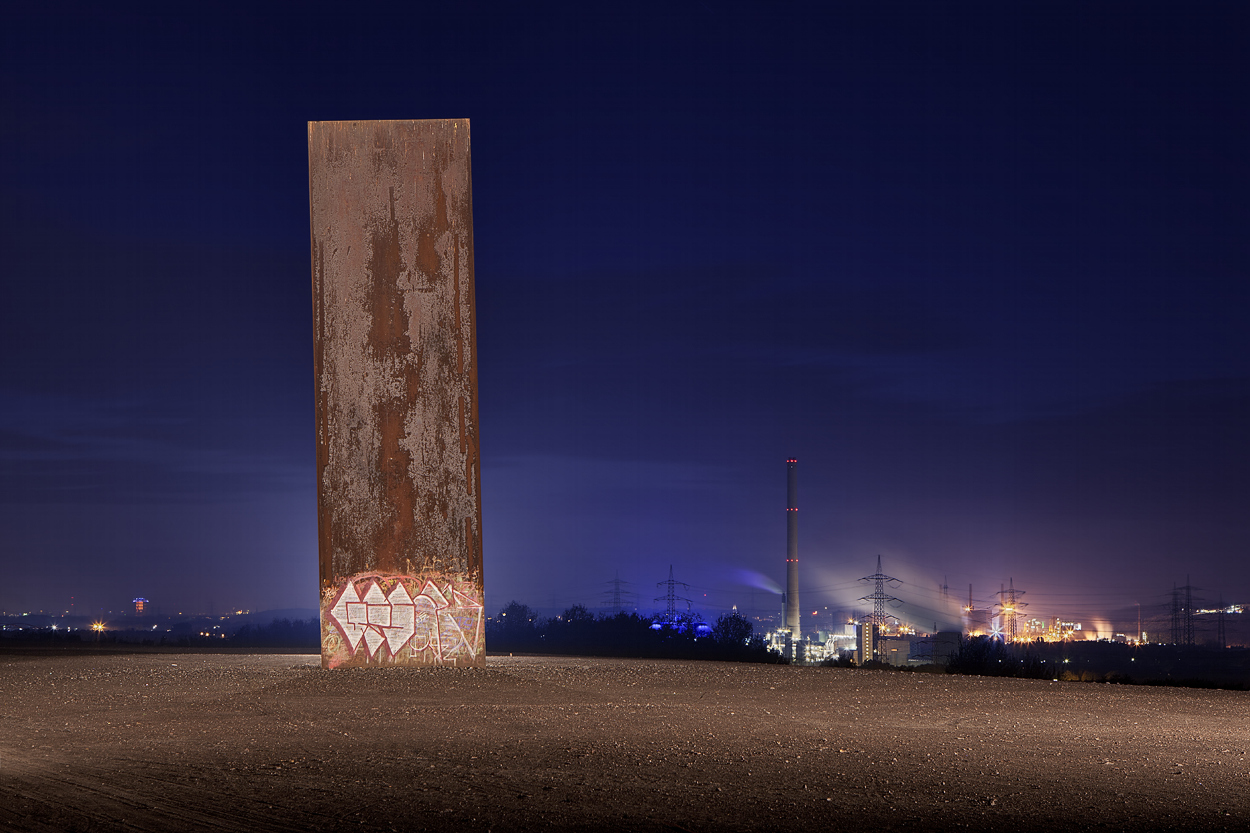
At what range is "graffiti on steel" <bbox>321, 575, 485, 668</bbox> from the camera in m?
18.5

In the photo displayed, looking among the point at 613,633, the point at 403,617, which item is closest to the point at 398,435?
the point at 403,617

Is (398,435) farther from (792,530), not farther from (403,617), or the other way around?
(792,530)

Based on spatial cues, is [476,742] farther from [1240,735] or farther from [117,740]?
[1240,735]

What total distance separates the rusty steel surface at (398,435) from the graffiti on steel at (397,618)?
2 centimetres

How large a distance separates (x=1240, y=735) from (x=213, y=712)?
35.5 ft

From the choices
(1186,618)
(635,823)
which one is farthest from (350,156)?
(1186,618)

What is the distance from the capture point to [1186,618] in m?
97.0

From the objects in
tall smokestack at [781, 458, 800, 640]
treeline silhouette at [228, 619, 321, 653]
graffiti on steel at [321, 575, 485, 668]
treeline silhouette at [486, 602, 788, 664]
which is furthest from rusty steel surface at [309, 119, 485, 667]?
tall smokestack at [781, 458, 800, 640]

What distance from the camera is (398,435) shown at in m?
18.5

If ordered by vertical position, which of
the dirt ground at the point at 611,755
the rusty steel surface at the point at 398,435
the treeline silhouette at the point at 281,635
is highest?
the rusty steel surface at the point at 398,435

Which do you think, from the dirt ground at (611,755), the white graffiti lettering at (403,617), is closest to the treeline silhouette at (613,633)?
the white graffiti lettering at (403,617)

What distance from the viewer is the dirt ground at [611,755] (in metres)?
7.29

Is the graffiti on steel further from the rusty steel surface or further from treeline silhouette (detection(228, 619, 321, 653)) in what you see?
treeline silhouette (detection(228, 619, 321, 653))

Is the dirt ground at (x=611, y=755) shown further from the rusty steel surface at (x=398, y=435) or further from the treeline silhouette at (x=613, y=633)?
the treeline silhouette at (x=613, y=633)
